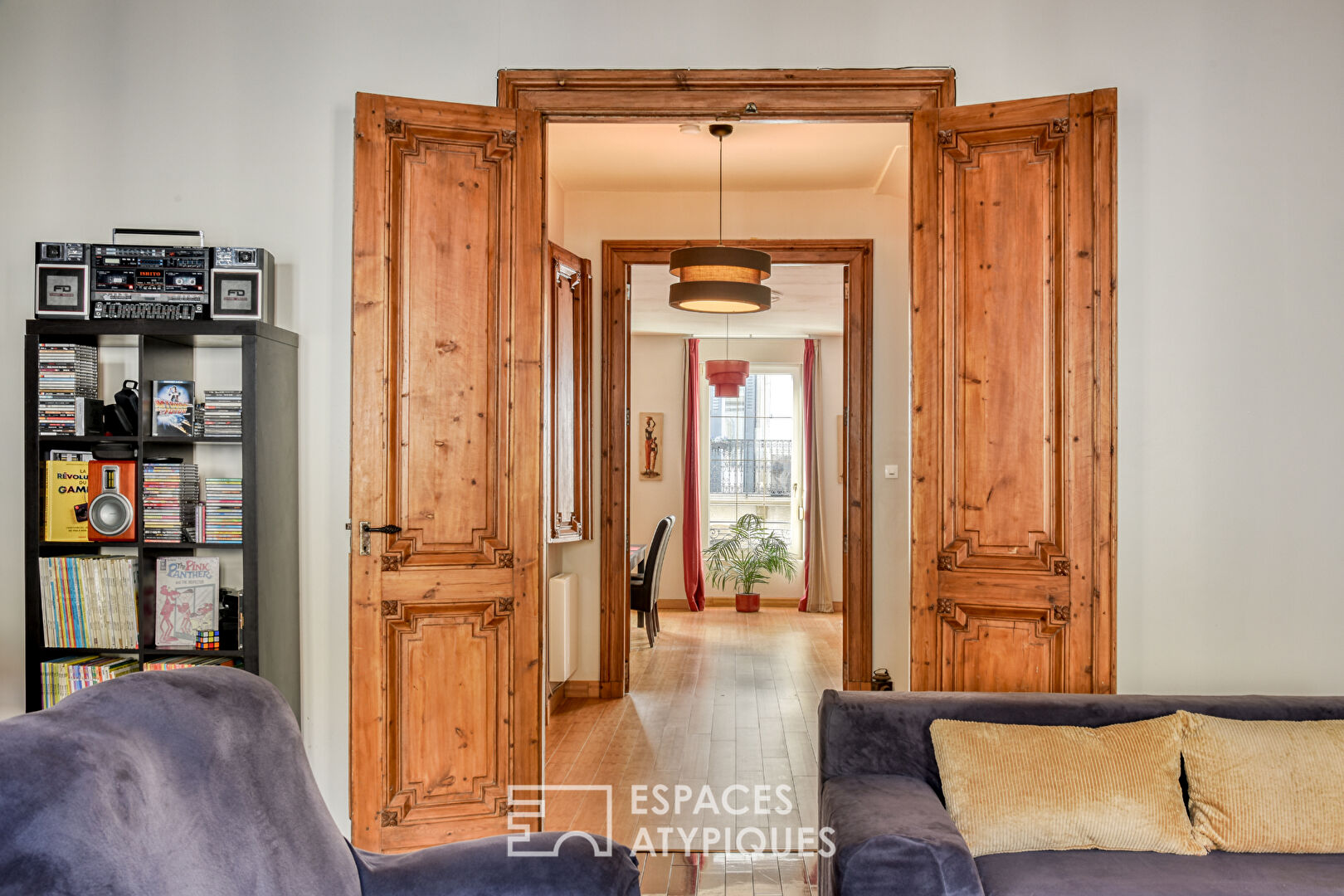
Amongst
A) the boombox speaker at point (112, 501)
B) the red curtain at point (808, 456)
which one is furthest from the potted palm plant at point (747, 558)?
the boombox speaker at point (112, 501)

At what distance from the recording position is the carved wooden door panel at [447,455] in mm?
3068

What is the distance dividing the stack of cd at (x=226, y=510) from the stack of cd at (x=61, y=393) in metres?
0.45

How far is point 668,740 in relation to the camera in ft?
15.2

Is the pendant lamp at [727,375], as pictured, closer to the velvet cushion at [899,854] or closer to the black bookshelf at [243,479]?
the black bookshelf at [243,479]

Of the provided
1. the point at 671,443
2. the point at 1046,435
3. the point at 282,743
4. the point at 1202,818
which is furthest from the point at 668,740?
the point at 671,443

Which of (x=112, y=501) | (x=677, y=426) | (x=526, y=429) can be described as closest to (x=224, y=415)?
(x=112, y=501)

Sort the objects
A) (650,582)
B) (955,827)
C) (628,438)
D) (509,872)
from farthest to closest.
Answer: (650,582) → (628,438) → (955,827) → (509,872)

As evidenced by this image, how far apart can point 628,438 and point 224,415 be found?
278 centimetres

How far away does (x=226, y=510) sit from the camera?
2.96 m

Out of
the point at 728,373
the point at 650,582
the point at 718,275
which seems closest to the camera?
the point at 718,275

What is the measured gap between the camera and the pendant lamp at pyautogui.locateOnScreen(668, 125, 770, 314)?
4.60 metres

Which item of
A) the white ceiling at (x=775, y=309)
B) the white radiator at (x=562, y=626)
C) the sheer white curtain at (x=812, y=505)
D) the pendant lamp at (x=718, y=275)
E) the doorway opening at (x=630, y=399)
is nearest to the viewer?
the doorway opening at (x=630, y=399)

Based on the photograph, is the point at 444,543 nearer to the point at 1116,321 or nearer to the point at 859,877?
the point at 859,877

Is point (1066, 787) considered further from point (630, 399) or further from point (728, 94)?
point (630, 399)
